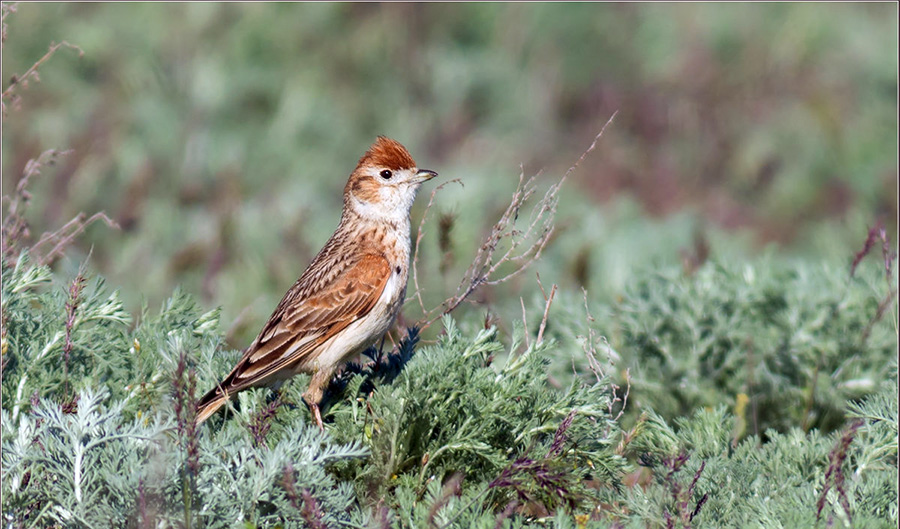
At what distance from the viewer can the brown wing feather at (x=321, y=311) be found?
5.01 m

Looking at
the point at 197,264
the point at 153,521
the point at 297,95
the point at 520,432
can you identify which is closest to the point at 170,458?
the point at 153,521

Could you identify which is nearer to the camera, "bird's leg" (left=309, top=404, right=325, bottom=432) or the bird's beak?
"bird's leg" (left=309, top=404, right=325, bottom=432)

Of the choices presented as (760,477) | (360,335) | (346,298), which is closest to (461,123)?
(346,298)

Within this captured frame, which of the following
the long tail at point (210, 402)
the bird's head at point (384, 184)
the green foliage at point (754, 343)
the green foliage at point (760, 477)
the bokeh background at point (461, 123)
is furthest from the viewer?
the bokeh background at point (461, 123)

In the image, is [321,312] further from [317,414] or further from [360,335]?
[317,414]

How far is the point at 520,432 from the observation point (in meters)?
4.34

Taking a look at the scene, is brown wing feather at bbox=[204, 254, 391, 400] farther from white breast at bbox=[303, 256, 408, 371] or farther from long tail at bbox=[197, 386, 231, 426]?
long tail at bbox=[197, 386, 231, 426]

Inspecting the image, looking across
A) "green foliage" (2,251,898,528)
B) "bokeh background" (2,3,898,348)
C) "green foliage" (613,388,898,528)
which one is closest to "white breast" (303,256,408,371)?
"green foliage" (2,251,898,528)

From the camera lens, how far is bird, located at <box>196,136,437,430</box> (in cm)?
483

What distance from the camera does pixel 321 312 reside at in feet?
16.9

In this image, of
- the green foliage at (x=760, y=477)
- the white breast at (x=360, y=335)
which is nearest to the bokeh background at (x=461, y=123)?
the white breast at (x=360, y=335)

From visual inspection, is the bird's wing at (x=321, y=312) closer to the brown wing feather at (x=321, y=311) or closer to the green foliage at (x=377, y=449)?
the brown wing feather at (x=321, y=311)

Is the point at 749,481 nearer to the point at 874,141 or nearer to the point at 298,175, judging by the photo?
the point at 298,175

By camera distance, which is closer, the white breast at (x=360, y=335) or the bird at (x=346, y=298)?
the bird at (x=346, y=298)
